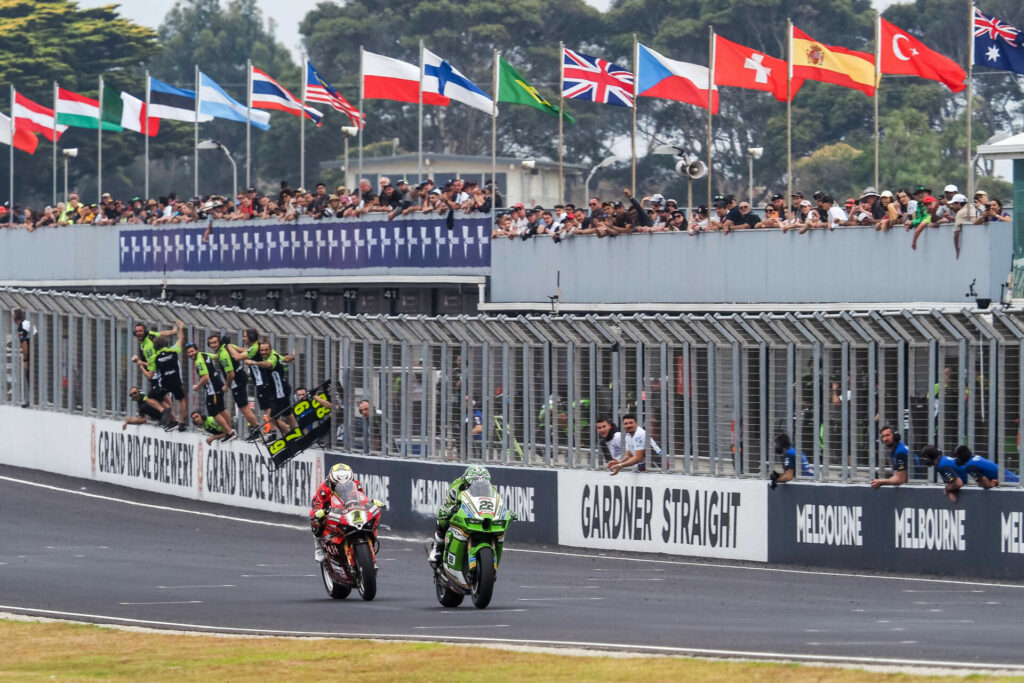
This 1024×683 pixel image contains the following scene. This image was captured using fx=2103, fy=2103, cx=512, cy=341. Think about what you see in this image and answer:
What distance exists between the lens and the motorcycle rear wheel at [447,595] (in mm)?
17531

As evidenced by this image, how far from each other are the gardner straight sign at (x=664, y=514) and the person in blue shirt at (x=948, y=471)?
7.56 feet

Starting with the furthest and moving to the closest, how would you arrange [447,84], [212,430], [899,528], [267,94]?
[267,94] → [447,84] → [212,430] → [899,528]

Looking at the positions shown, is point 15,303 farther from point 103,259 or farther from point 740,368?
point 740,368

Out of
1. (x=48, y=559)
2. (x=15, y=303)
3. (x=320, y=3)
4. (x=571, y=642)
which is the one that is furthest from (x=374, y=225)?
(x=320, y=3)

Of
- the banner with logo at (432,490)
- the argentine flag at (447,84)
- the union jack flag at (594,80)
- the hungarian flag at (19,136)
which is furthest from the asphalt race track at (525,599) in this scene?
the hungarian flag at (19,136)

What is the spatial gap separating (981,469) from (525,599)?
16.3 ft

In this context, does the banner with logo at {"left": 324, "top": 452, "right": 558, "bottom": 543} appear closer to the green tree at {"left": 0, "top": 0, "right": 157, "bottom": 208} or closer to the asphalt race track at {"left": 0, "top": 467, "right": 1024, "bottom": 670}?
the asphalt race track at {"left": 0, "top": 467, "right": 1024, "bottom": 670}

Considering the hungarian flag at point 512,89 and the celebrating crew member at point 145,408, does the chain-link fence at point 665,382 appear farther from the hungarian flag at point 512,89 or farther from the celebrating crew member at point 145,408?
the hungarian flag at point 512,89

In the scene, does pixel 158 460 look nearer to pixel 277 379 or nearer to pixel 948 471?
pixel 277 379

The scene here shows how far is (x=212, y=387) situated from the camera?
29.5m

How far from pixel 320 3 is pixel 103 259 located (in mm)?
65844

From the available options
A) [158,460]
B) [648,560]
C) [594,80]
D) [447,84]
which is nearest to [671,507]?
[648,560]

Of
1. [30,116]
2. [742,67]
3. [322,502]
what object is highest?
[30,116]

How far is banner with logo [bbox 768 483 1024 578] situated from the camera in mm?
20141
